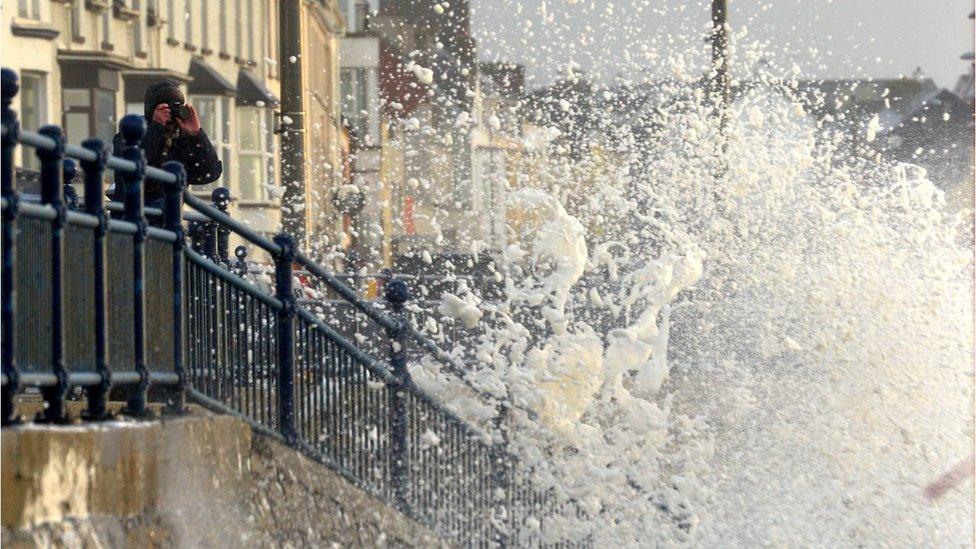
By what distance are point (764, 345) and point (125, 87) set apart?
894 inches

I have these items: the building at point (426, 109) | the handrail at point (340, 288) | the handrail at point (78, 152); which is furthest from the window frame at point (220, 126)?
the handrail at point (78, 152)

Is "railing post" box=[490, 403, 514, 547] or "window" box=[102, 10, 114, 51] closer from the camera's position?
"railing post" box=[490, 403, 514, 547]

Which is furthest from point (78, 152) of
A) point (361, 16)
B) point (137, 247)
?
point (361, 16)

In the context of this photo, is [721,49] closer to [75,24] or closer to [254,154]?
[75,24]

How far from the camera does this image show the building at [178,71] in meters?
31.7

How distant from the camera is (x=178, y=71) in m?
39.5

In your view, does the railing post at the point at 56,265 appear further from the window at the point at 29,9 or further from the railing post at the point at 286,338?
the window at the point at 29,9

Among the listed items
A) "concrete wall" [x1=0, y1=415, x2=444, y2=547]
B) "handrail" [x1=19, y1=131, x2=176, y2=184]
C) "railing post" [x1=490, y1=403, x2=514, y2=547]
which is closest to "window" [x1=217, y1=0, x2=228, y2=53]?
"railing post" [x1=490, y1=403, x2=514, y2=547]

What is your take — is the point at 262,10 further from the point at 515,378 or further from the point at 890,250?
the point at 515,378

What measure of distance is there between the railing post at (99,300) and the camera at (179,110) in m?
3.68

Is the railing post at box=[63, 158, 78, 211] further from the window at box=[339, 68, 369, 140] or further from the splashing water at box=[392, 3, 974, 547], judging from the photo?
the window at box=[339, 68, 369, 140]

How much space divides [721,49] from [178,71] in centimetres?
1937

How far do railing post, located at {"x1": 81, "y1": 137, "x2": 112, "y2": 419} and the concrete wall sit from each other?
0.54ft

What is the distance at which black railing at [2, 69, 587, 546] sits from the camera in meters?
5.99
